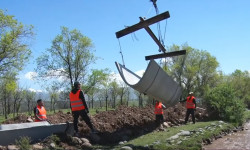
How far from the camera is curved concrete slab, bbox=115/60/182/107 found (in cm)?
1123

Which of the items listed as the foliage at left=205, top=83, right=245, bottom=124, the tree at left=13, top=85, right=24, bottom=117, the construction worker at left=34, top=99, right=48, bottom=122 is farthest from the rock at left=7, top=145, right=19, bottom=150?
the tree at left=13, top=85, right=24, bottom=117

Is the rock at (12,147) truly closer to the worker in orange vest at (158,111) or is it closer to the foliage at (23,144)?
the foliage at (23,144)

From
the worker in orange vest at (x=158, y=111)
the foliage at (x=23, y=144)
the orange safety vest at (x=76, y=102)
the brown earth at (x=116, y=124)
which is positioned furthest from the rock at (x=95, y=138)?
the worker in orange vest at (x=158, y=111)

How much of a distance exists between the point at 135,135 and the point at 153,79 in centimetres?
263

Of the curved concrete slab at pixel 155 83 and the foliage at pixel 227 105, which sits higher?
the curved concrete slab at pixel 155 83

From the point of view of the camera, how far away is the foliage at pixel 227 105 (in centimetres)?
1816

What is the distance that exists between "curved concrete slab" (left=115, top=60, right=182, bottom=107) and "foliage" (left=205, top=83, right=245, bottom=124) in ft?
19.1

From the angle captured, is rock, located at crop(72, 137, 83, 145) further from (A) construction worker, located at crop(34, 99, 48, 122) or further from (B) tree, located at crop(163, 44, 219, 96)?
(B) tree, located at crop(163, 44, 219, 96)

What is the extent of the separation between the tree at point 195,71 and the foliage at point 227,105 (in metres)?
29.9

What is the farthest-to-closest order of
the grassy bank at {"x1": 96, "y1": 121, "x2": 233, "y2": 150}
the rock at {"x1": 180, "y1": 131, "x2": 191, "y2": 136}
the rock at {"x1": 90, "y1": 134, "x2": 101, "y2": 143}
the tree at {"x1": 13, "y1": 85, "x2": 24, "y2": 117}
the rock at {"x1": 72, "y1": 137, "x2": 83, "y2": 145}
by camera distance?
the tree at {"x1": 13, "y1": 85, "x2": 24, "y2": 117} < the rock at {"x1": 180, "y1": 131, "x2": 191, "y2": 136} < the rock at {"x1": 90, "y1": 134, "x2": 101, "y2": 143} < the grassy bank at {"x1": 96, "y1": 121, "x2": 233, "y2": 150} < the rock at {"x1": 72, "y1": 137, "x2": 83, "y2": 145}

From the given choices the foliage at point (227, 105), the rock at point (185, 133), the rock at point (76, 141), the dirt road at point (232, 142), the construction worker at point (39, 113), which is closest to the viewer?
the rock at point (76, 141)

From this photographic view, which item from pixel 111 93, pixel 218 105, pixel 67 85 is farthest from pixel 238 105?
pixel 111 93

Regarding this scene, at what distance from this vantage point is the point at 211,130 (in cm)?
1370

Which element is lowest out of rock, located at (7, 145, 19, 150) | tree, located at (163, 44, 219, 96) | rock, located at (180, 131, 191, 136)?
rock, located at (180, 131, 191, 136)
